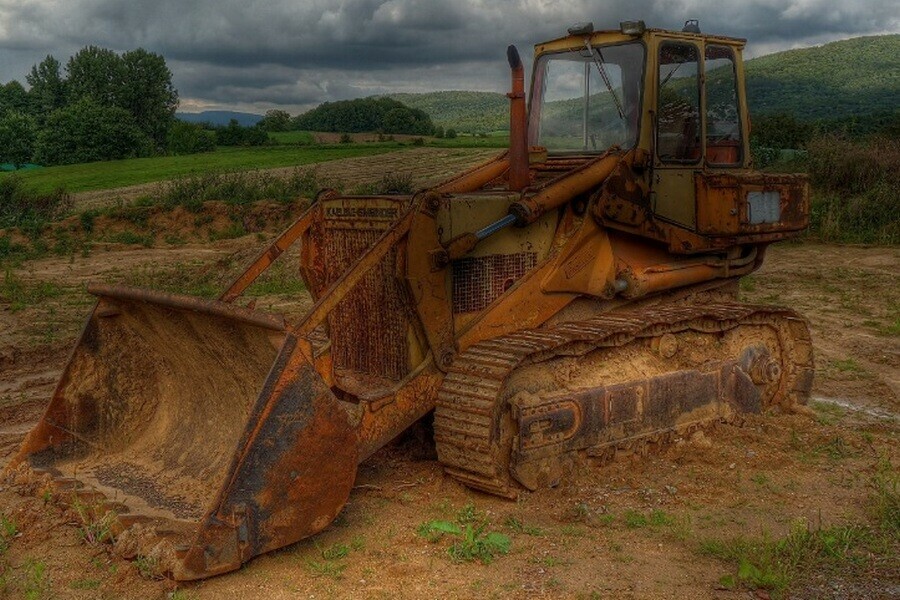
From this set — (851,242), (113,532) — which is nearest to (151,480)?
(113,532)

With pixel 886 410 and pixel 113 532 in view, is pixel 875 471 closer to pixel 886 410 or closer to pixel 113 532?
pixel 886 410

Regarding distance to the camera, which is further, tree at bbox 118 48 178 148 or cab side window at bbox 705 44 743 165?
tree at bbox 118 48 178 148

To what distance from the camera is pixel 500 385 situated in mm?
5809

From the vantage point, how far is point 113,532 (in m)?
5.25

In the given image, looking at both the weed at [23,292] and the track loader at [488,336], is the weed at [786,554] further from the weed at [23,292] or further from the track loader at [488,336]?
the weed at [23,292]

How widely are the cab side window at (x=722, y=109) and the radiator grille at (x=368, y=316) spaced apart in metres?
2.98

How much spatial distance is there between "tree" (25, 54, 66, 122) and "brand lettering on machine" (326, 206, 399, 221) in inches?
3256

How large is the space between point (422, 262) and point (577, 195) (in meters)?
1.39

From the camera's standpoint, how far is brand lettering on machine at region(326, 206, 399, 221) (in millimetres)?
6395

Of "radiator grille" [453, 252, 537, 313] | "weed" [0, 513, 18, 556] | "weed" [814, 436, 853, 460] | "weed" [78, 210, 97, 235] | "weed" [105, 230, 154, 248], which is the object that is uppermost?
"radiator grille" [453, 252, 537, 313]

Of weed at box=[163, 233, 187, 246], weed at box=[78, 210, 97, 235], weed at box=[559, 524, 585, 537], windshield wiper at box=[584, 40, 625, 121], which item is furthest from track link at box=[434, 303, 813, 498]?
weed at box=[78, 210, 97, 235]

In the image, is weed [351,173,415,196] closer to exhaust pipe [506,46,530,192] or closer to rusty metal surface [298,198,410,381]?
rusty metal surface [298,198,410,381]

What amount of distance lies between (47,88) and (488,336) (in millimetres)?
91282

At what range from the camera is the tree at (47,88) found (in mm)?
84062
